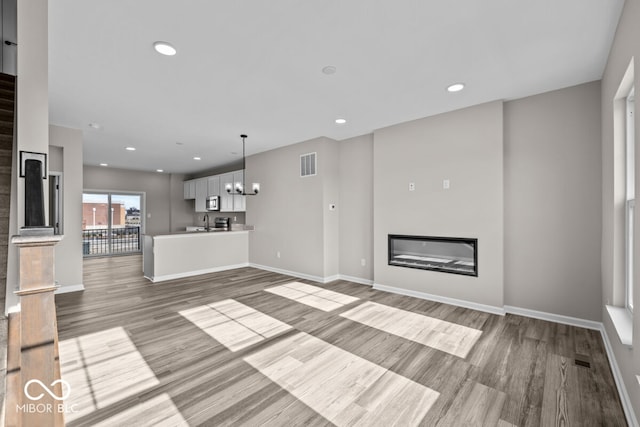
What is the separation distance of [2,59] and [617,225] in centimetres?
643

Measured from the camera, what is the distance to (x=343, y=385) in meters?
2.05

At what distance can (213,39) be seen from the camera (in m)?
2.23

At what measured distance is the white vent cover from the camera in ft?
17.1

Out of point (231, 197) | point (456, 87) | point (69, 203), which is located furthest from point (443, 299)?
point (69, 203)

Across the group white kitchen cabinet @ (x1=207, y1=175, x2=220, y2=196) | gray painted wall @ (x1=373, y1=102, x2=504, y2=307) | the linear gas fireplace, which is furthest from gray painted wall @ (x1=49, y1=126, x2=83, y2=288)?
the linear gas fireplace

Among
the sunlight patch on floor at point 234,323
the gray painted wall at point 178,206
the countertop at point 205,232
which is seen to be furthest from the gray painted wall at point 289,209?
the gray painted wall at point 178,206

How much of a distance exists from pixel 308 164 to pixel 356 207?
1237 mm

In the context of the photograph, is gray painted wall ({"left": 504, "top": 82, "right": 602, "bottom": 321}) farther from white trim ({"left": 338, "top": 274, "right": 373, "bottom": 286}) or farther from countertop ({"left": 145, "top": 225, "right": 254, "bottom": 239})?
countertop ({"left": 145, "top": 225, "right": 254, "bottom": 239})

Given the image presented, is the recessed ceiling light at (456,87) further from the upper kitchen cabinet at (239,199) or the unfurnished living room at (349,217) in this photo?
the upper kitchen cabinet at (239,199)

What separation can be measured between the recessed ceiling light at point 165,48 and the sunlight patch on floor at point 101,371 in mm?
2668

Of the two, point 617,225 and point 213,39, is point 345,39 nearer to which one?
point 213,39

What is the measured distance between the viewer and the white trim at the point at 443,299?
11.4ft

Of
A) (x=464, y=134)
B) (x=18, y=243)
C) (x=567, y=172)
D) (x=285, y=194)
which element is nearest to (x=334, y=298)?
(x=285, y=194)

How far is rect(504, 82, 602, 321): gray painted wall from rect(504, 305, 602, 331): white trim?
0.17 feet
